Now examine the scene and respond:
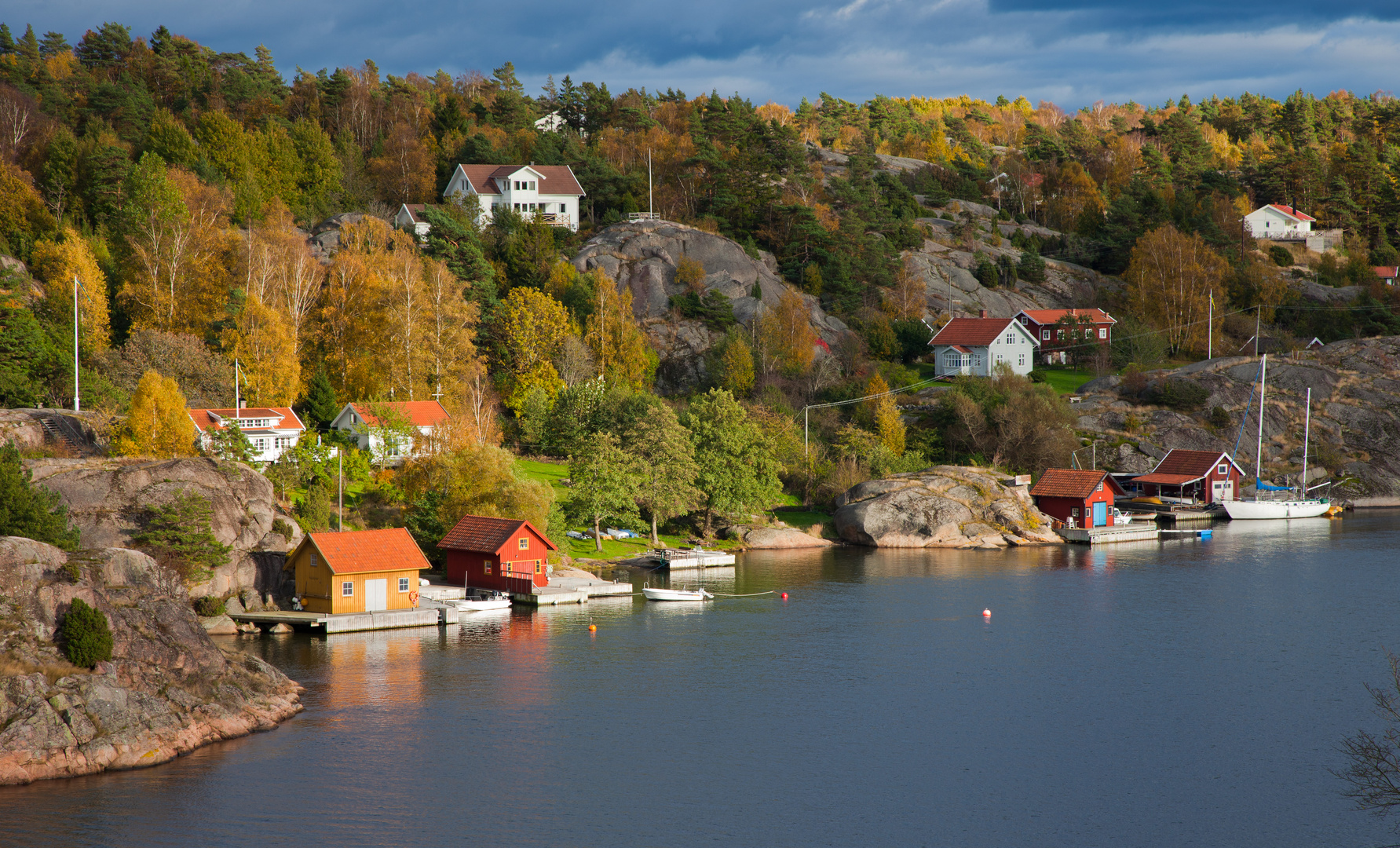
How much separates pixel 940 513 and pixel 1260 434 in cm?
4020

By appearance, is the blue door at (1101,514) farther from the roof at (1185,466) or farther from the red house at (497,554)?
the red house at (497,554)

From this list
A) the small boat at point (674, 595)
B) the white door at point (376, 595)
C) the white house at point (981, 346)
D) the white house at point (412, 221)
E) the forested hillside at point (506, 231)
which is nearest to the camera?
the white door at point (376, 595)

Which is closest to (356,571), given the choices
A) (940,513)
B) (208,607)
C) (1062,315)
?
(208,607)

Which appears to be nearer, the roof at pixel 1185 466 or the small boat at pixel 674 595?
the small boat at pixel 674 595

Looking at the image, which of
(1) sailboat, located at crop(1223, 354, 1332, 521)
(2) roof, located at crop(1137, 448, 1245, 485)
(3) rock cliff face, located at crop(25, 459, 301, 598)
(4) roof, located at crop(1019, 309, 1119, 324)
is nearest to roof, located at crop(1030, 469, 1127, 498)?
(2) roof, located at crop(1137, 448, 1245, 485)

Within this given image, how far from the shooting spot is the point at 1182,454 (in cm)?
9775

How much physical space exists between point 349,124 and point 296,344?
59.4 m

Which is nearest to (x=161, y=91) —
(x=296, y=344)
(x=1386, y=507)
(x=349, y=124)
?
(x=349, y=124)

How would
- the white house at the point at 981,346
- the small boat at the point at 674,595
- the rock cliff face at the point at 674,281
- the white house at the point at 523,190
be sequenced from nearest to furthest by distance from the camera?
the small boat at the point at 674,595, the rock cliff face at the point at 674,281, the white house at the point at 981,346, the white house at the point at 523,190

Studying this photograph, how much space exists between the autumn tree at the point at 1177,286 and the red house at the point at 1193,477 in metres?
22.9

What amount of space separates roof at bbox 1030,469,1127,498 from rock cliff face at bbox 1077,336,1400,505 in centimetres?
1342

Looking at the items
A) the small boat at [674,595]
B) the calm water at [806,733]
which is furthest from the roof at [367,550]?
the small boat at [674,595]

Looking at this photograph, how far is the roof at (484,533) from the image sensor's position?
59531mm

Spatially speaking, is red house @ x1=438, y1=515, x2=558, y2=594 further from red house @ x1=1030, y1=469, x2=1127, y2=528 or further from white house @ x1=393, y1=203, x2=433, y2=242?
white house @ x1=393, y1=203, x2=433, y2=242
